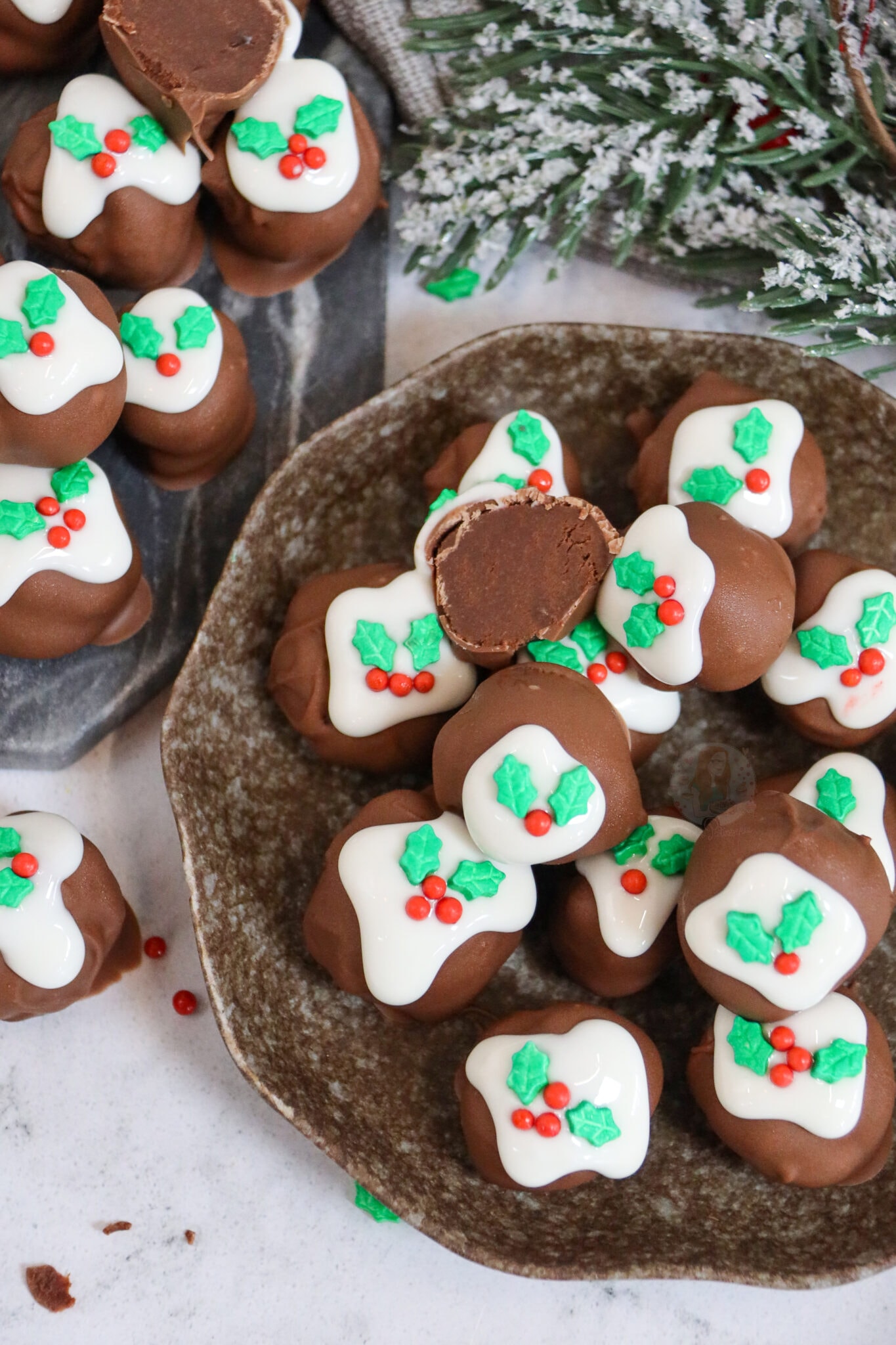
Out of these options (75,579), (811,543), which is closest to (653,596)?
(811,543)

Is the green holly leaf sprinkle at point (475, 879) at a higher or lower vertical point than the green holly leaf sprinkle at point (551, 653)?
lower

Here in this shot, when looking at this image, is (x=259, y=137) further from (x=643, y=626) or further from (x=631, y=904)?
(x=631, y=904)

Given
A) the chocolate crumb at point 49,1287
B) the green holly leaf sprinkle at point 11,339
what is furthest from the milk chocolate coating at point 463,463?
the chocolate crumb at point 49,1287

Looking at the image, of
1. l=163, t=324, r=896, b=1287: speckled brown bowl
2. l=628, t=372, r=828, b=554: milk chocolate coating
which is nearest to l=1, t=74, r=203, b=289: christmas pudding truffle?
l=163, t=324, r=896, b=1287: speckled brown bowl

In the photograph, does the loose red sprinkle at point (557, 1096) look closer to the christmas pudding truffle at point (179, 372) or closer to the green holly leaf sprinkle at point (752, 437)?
the green holly leaf sprinkle at point (752, 437)

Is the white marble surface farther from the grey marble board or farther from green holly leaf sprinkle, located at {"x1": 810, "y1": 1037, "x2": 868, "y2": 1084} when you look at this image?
green holly leaf sprinkle, located at {"x1": 810, "y1": 1037, "x2": 868, "y2": 1084}

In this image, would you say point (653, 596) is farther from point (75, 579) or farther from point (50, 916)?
point (50, 916)

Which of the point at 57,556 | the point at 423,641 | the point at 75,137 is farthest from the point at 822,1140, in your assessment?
the point at 75,137

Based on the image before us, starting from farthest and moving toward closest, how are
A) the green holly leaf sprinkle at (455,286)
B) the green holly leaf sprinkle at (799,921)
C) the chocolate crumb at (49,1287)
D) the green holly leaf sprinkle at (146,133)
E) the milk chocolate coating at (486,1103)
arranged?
the green holly leaf sprinkle at (455,286) → the chocolate crumb at (49,1287) → the green holly leaf sprinkle at (146,133) → the milk chocolate coating at (486,1103) → the green holly leaf sprinkle at (799,921)
